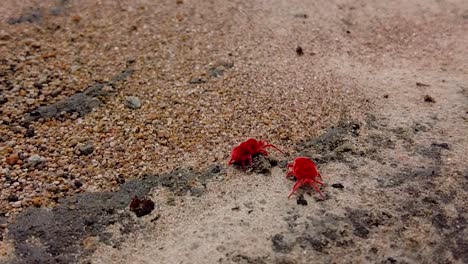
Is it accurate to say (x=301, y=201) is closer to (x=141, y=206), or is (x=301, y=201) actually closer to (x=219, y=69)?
(x=141, y=206)

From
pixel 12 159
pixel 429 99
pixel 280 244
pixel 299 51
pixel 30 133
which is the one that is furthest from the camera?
pixel 299 51

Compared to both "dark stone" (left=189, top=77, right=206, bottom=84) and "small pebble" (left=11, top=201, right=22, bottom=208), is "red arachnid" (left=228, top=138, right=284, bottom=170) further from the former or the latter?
"small pebble" (left=11, top=201, right=22, bottom=208)

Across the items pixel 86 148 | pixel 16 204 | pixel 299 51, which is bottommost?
pixel 16 204

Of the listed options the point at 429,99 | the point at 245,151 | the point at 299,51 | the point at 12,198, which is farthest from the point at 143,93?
the point at 429,99

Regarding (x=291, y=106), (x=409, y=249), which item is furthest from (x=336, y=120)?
(x=409, y=249)

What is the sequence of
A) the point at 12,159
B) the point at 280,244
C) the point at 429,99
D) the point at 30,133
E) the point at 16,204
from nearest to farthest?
1. the point at 280,244
2. the point at 16,204
3. the point at 12,159
4. the point at 30,133
5. the point at 429,99

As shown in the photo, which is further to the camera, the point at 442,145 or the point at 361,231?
the point at 442,145

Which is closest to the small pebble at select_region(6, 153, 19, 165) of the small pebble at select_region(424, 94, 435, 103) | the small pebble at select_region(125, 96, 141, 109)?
the small pebble at select_region(125, 96, 141, 109)

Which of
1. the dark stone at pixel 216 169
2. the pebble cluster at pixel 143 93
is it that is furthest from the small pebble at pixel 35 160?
the dark stone at pixel 216 169

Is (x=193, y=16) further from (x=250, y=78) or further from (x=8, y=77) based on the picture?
(x=8, y=77)
